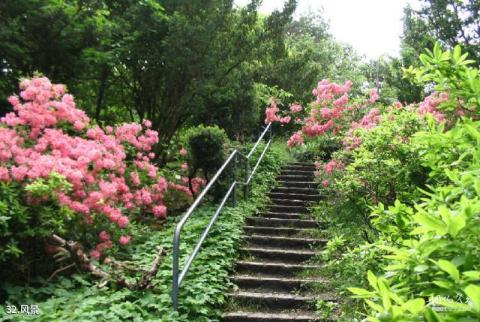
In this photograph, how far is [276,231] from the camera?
6.24 m

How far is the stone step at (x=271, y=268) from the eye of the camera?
16.7 ft

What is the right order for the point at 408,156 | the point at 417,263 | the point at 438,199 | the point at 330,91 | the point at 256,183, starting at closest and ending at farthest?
1. the point at 417,263
2. the point at 438,199
3. the point at 408,156
4. the point at 256,183
5. the point at 330,91

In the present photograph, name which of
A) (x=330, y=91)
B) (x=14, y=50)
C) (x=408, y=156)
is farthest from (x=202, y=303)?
(x=330, y=91)

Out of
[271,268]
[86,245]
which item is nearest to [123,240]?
[86,245]

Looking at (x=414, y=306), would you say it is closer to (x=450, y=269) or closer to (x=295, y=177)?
(x=450, y=269)

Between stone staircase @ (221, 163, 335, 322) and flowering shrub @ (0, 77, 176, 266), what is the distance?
145cm

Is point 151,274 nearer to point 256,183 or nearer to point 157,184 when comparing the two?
point 157,184

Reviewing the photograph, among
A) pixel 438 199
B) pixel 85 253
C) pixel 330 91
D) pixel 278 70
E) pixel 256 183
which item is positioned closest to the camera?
pixel 438 199

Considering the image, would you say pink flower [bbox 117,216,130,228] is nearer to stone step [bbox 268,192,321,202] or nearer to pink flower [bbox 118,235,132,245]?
pink flower [bbox 118,235,132,245]

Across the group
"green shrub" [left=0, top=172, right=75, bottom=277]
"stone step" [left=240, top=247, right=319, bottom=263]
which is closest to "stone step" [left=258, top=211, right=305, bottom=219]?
"stone step" [left=240, top=247, right=319, bottom=263]

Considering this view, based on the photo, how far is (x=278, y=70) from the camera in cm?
1252

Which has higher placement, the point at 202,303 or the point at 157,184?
the point at 157,184

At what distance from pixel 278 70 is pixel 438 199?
1135 centimetres

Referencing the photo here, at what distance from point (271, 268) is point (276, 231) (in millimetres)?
1142
